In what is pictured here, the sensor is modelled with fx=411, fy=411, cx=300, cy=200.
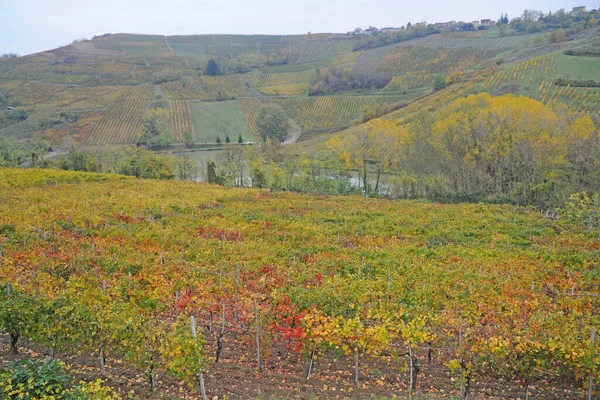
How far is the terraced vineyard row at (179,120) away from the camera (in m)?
97.2

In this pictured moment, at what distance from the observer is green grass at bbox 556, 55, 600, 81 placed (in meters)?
73.4

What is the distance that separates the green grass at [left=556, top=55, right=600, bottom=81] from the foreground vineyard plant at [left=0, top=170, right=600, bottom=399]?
2102 inches

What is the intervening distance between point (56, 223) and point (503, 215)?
34.7 m

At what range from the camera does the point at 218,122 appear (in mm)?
108562

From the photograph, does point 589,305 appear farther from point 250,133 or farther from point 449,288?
point 250,133

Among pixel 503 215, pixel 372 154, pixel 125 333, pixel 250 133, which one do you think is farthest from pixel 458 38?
pixel 125 333

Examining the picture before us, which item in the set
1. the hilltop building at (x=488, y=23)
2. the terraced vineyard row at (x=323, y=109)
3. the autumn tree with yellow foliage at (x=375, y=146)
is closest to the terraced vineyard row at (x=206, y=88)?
the terraced vineyard row at (x=323, y=109)

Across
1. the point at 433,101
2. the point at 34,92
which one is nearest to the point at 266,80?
the point at 34,92

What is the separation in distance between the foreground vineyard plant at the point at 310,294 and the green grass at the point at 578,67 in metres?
53.4

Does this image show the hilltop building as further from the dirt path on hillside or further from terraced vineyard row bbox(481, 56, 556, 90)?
the dirt path on hillside

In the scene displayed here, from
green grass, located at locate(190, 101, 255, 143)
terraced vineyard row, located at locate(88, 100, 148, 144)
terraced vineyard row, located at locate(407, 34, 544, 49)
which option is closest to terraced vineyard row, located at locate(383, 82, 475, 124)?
green grass, located at locate(190, 101, 255, 143)

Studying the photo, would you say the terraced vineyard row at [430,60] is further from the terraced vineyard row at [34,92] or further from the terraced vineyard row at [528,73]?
the terraced vineyard row at [34,92]

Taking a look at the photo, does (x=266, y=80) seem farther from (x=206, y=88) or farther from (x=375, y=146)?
(x=375, y=146)

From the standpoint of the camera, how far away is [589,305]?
15.8m
